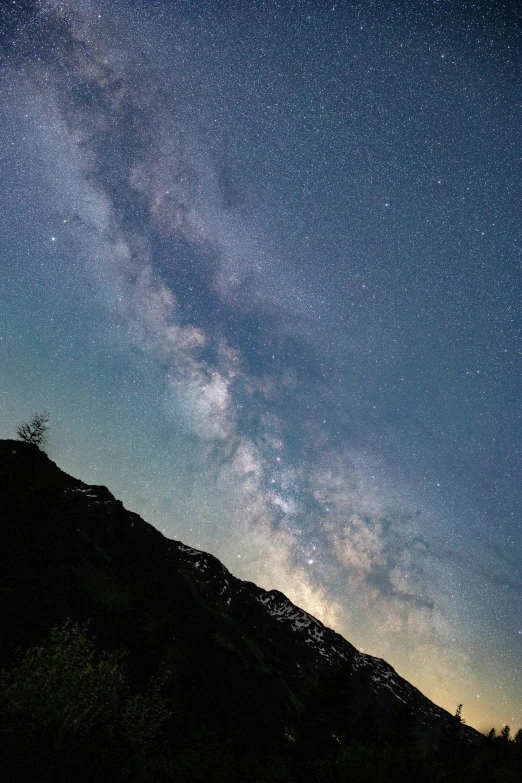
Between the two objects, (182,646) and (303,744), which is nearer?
(303,744)

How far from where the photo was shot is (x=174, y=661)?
273 feet

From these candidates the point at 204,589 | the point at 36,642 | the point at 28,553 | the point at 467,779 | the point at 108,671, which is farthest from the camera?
the point at 204,589

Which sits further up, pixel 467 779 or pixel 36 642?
pixel 467 779

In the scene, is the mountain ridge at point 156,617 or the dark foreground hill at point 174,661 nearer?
the dark foreground hill at point 174,661

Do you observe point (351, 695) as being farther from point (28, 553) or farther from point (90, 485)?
point (90, 485)

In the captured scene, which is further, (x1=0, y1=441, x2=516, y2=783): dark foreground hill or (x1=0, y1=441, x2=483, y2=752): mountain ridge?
(x1=0, y1=441, x2=483, y2=752): mountain ridge

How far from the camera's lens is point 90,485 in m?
164

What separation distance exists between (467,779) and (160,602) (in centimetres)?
8472

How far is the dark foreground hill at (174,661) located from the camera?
31531mm

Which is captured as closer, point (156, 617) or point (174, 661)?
point (156, 617)

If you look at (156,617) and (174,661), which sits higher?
(156,617)

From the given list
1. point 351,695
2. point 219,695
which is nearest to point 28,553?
point 351,695

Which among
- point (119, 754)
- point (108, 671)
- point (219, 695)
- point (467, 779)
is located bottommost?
point (219, 695)

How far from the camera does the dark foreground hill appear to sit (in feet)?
103
